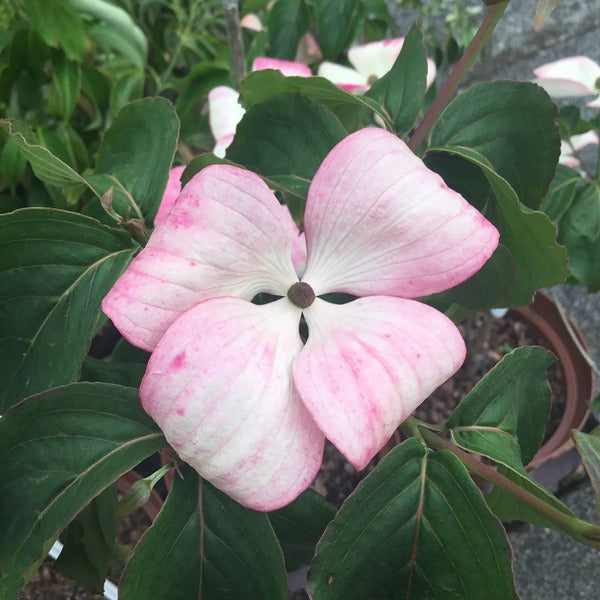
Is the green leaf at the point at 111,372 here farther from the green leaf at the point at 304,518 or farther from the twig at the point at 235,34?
the twig at the point at 235,34

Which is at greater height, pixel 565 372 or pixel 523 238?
pixel 523 238

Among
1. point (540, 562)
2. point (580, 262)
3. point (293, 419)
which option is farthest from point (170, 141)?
point (540, 562)

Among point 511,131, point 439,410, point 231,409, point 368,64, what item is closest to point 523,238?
point 511,131

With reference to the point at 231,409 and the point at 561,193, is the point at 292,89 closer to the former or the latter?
the point at 231,409

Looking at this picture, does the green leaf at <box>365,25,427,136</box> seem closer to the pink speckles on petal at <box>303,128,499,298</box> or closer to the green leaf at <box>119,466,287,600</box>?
the pink speckles on petal at <box>303,128,499,298</box>

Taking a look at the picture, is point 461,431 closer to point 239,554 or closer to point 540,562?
point 239,554

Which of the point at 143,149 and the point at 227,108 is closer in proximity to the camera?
the point at 143,149

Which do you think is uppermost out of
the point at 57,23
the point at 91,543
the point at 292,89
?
the point at 292,89
